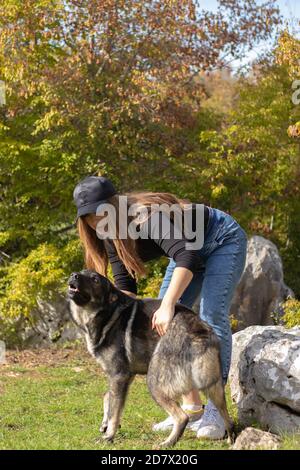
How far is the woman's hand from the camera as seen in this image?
193 inches

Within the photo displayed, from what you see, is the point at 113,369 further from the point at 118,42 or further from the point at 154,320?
the point at 118,42

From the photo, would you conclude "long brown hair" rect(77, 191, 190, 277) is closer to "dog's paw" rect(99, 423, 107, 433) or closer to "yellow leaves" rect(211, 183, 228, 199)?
"dog's paw" rect(99, 423, 107, 433)

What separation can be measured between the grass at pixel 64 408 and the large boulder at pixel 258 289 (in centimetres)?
258

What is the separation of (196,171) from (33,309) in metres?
3.41

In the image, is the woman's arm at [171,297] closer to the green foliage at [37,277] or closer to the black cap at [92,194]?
the black cap at [92,194]

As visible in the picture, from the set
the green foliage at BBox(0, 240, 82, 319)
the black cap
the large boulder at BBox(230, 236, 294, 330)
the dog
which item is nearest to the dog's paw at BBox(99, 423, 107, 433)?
the dog

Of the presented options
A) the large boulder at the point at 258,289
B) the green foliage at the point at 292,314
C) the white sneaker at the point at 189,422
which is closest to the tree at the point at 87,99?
the large boulder at the point at 258,289

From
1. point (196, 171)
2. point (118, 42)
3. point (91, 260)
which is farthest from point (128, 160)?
point (91, 260)

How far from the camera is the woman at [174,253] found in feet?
16.2

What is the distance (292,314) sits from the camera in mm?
9836

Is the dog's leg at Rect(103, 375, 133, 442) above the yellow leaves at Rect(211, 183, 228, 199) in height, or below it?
below

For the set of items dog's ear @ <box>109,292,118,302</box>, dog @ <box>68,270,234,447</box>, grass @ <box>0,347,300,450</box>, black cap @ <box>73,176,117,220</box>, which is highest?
black cap @ <box>73,176,117,220</box>

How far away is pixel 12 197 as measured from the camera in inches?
468

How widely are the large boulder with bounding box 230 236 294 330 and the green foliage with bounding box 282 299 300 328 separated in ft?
2.87
